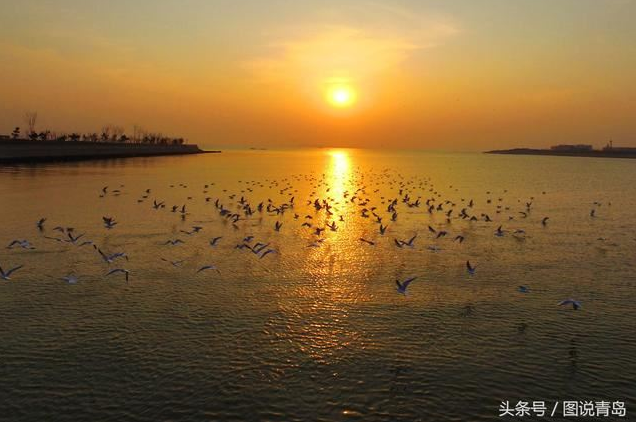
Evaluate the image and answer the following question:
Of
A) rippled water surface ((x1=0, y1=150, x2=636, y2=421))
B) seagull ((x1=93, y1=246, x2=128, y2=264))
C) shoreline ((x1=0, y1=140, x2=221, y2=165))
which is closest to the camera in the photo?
rippled water surface ((x1=0, y1=150, x2=636, y2=421))

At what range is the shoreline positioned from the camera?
85.8m

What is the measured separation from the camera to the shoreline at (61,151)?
85.8 metres

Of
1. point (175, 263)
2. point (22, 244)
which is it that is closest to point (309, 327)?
point (175, 263)

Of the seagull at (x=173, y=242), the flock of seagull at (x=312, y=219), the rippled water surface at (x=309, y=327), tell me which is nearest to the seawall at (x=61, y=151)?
the flock of seagull at (x=312, y=219)

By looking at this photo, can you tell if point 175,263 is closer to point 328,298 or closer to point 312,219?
point 328,298

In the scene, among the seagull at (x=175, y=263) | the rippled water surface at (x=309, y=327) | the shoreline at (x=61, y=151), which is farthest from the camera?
the shoreline at (x=61, y=151)

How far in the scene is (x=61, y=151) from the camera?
10488 cm

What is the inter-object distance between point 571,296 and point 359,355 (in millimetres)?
9033

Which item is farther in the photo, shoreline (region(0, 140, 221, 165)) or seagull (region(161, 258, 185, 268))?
shoreline (region(0, 140, 221, 165))

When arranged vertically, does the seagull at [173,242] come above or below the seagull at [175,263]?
above

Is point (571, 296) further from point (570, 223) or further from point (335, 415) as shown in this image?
point (570, 223)

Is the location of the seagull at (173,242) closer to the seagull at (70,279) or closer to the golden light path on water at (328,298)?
the seagull at (70,279)

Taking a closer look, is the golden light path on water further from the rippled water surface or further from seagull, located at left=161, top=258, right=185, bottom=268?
seagull, located at left=161, top=258, right=185, bottom=268

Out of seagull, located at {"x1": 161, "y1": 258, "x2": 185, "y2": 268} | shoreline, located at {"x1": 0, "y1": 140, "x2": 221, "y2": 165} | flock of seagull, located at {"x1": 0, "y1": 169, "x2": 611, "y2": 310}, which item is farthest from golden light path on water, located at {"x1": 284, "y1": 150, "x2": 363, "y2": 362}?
shoreline, located at {"x1": 0, "y1": 140, "x2": 221, "y2": 165}
